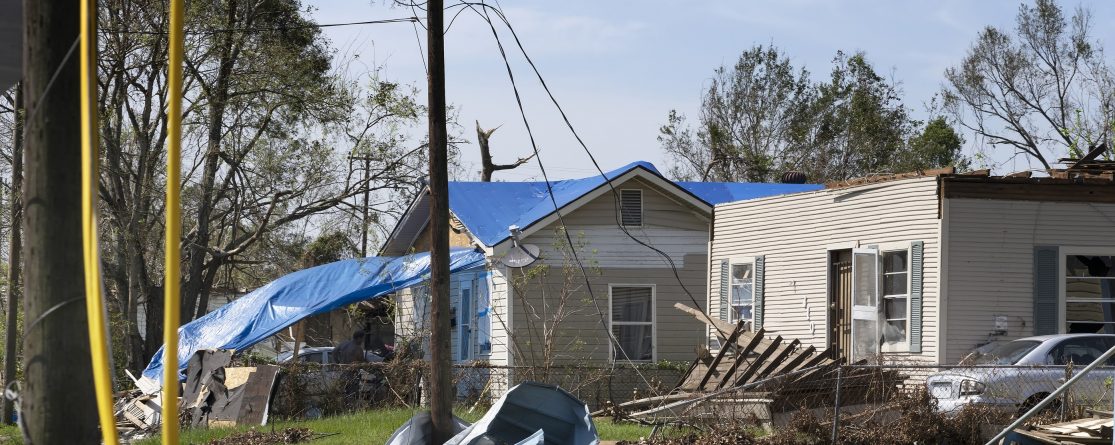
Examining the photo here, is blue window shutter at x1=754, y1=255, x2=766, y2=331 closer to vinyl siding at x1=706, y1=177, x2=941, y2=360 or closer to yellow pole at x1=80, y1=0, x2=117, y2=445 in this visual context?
vinyl siding at x1=706, y1=177, x2=941, y2=360

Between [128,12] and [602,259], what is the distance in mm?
10925

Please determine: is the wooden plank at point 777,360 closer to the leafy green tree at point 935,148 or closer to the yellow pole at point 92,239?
the yellow pole at point 92,239

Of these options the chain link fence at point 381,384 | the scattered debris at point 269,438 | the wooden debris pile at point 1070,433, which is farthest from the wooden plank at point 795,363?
the scattered debris at point 269,438

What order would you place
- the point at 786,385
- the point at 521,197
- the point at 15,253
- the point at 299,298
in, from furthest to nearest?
the point at 521,197
the point at 15,253
the point at 299,298
the point at 786,385

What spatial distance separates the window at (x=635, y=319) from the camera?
2358 cm

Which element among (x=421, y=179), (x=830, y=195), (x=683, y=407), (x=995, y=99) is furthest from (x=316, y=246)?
(x=995, y=99)

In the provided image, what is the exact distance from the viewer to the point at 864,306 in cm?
1775

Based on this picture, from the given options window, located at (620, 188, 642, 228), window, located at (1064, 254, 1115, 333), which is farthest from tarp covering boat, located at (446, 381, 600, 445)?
window, located at (620, 188, 642, 228)

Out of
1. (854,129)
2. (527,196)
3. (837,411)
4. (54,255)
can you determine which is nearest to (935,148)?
(854,129)

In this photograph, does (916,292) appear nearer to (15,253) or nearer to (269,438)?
(269,438)

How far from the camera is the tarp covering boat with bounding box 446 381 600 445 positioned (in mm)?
11094

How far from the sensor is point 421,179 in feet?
85.5

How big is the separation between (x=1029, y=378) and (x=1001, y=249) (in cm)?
274

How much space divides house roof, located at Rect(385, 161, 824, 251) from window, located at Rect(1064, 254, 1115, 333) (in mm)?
7371
